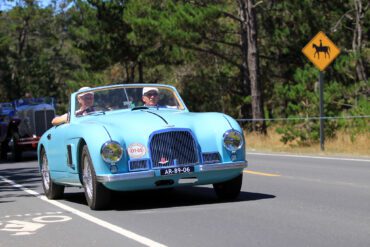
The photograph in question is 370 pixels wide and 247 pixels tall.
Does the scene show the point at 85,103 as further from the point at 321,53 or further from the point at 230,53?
the point at 230,53

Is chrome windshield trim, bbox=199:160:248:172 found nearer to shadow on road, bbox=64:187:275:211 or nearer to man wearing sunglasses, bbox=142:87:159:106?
shadow on road, bbox=64:187:275:211

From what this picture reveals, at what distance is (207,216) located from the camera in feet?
31.6

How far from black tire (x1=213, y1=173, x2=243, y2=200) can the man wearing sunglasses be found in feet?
5.62

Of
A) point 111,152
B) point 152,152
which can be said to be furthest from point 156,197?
point 111,152

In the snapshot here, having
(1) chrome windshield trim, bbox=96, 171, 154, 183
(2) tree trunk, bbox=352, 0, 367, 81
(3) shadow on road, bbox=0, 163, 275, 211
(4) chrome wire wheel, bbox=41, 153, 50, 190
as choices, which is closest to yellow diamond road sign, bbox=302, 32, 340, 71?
(2) tree trunk, bbox=352, 0, 367, 81

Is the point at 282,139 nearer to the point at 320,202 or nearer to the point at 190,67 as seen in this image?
the point at 320,202

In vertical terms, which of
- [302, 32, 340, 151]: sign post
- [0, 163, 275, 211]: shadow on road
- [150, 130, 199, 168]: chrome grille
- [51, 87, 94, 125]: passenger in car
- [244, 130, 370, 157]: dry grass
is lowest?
[0, 163, 275, 211]: shadow on road

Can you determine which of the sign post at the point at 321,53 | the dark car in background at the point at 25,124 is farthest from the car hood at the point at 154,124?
the dark car in background at the point at 25,124

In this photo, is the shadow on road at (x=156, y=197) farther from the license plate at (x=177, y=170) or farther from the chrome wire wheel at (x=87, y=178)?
the license plate at (x=177, y=170)

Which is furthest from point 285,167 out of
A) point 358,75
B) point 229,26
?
point 229,26

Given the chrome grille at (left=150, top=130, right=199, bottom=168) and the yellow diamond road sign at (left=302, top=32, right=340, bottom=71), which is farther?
the yellow diamond road sign at (left=302, top=32, right=340, bottom=71)

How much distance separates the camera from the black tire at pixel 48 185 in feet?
41.9

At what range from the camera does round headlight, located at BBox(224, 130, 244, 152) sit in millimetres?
10617

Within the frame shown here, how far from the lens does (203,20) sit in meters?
34.7
